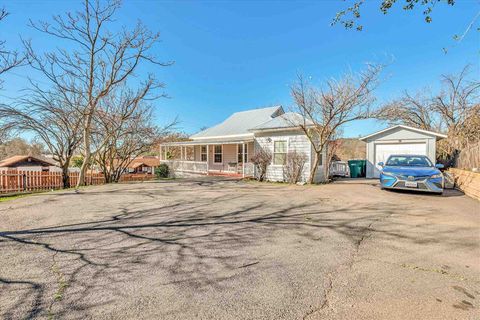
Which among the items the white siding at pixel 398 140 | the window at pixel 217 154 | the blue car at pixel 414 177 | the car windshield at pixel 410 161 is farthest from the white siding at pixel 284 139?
the window at pixel 217 154

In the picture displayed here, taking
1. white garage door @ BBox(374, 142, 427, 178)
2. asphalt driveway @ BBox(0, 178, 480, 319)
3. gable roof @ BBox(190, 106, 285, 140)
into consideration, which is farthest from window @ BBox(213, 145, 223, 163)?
asphalt driveway @ BBox(0, 178, 480, 319)

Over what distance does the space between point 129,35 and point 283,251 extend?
1274cm

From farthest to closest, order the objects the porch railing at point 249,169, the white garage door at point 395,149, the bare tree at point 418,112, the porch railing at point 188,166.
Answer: the bare tree at point 418,112
the porch railing at point 188,166
the porch railing at point 249,169
the white garage door at point 395,149

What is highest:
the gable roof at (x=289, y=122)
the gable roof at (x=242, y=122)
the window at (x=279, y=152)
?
the gable roof at (x=242, y=122)

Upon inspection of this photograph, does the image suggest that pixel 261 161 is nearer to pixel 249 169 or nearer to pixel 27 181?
pixel 249 169

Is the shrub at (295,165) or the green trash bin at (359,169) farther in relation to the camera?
the green trash bin at (359,169)

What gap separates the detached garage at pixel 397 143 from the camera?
12.9 m

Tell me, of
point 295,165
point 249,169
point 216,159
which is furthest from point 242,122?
point 295,165

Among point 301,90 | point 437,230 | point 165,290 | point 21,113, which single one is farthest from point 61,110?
point 437,230

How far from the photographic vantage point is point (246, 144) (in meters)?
16.8

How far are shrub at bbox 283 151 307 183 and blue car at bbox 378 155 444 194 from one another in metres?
4.07

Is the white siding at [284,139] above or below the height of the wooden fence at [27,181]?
above

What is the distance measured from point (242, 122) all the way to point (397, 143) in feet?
36.6

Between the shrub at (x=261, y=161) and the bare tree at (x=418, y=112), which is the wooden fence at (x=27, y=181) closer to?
the shrub at (x=261, y=161)
